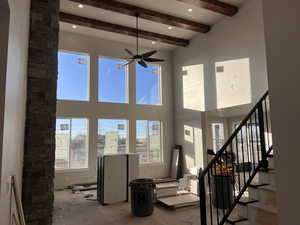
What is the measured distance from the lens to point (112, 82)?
8.72 meters

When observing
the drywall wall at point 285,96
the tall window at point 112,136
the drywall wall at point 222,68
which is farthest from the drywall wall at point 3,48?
the tall window at point 112,136

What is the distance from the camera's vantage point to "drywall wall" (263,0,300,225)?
5.69 ft

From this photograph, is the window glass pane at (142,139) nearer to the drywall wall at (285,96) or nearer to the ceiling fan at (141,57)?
the ceiling fan at (141,57)

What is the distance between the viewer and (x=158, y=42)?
8.91 metres

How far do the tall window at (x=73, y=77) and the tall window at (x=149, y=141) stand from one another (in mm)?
2536

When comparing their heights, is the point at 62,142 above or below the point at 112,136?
below

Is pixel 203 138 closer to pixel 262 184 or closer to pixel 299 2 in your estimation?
pixel 262 184

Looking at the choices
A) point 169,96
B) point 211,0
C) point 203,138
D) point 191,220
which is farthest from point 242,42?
point 191,220

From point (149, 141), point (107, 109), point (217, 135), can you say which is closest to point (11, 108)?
point (107, 109)

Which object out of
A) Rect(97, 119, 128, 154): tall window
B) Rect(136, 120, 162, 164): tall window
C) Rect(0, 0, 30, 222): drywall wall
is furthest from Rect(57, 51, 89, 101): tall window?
Rect(0, 0, 30, 222): drywall wall

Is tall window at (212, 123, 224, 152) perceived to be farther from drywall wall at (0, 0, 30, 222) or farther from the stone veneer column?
drywall wall at (0, 0, 30, 222)

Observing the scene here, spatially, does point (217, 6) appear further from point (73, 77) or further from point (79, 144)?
point (79, 144)

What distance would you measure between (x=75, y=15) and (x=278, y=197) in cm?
729

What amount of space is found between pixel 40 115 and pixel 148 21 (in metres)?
5.25
